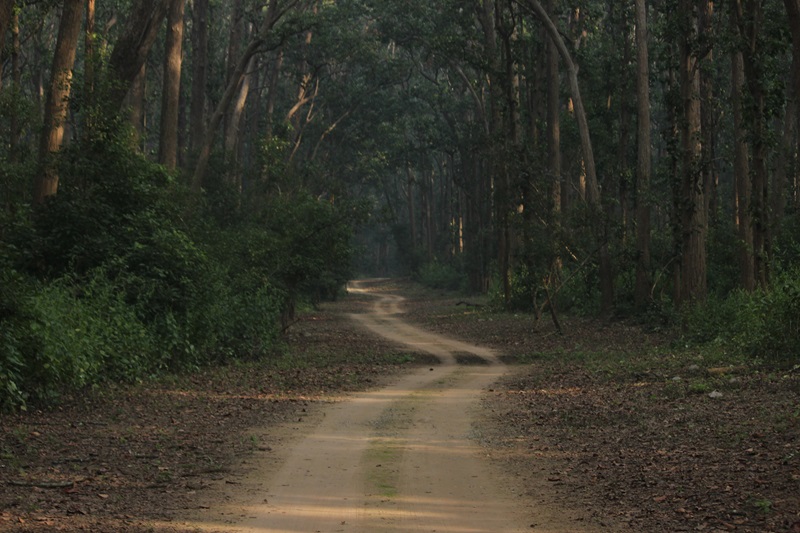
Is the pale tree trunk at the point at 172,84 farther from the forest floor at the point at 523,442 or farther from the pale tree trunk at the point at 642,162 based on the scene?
the pale tree trunk at the point at 642,162

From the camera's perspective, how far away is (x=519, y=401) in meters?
14.0

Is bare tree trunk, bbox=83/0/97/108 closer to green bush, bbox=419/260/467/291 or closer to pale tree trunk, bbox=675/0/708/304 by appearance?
pale tree trunk, bbox=675/0/708/304

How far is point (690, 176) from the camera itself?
2123cm

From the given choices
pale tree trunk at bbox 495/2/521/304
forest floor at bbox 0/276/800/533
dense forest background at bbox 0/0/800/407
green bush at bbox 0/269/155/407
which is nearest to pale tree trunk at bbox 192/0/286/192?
dense forest background at bbox 0/0/800/407

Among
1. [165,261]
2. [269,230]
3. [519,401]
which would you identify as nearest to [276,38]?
[269,230]

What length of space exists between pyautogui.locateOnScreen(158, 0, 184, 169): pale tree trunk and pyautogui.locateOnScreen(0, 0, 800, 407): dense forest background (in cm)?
6

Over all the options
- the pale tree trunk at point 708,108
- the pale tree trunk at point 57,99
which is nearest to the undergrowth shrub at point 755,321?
the pale tree trunk at point 708,108

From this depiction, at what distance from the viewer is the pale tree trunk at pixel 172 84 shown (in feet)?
78.1

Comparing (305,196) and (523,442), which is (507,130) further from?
(523,442)

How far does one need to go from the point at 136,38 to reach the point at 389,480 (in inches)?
531

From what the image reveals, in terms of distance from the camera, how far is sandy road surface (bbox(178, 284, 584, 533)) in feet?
22.3

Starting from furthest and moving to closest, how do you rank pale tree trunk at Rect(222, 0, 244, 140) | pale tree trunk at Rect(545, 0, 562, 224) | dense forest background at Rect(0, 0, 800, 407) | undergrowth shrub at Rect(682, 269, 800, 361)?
1. pale tree trunk at Rect(222, 0, 244, 140)
2. pale tree trunk at Rect(545, 0, 562, 224)
3. dense forest background at Rect(0, 0, 800, 407)
4. undergrowth shrub at Rect(682, 269, 800, 361)

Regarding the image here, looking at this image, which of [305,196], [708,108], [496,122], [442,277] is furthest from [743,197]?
[442,277]

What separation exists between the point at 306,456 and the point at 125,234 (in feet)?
28.1
